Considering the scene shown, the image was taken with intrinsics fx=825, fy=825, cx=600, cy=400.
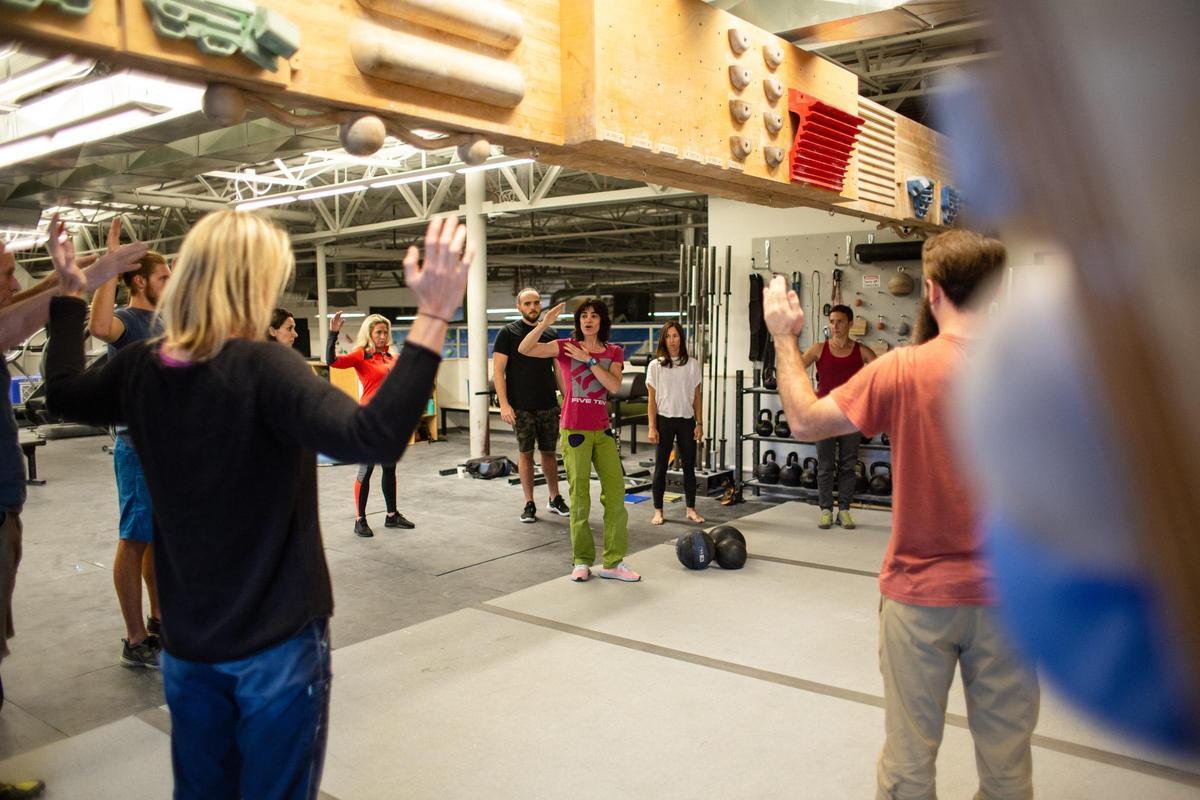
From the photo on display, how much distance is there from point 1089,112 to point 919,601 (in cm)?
167

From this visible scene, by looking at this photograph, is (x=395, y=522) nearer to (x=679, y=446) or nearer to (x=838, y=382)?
(x=679, y=446)

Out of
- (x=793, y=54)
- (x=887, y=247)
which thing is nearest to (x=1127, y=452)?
(x=793, y=54)

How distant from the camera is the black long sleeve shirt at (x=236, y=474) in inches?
53.9

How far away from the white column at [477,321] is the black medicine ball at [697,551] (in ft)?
15.0

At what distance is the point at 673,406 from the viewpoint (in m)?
6.22

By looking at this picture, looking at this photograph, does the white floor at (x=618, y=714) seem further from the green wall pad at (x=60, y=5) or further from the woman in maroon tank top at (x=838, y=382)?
the green wall pad at (x=60, y=5)

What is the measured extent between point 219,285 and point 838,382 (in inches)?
202

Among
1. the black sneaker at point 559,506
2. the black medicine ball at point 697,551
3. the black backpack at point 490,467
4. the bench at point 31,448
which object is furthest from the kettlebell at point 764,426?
the bench at point 31,448

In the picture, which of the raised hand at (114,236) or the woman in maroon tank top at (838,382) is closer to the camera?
the raised hand at (114,236)

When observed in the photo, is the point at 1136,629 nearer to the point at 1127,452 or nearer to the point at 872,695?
the point at 1127,452

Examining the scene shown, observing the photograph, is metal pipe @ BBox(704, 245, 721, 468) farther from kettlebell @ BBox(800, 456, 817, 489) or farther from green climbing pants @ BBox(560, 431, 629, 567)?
green climbing pants @ BBox(560, 431, 629, 567)

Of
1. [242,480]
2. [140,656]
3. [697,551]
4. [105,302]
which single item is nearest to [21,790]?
[140,656]

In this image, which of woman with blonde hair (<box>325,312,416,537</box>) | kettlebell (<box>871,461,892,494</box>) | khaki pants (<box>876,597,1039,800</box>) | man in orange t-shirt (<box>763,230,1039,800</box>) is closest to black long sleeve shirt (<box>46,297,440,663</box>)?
man in orange t-shirt (<box>763,230,1039,800</box>)

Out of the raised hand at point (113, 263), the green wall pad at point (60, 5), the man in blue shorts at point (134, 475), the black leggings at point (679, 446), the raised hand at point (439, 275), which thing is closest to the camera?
the raised hand at point (439, 275)
